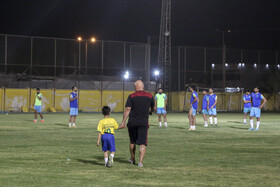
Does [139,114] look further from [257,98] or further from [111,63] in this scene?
[111,63]

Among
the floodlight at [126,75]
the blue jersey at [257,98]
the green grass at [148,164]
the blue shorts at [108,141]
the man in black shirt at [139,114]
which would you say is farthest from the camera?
the floodlight at [126,75]

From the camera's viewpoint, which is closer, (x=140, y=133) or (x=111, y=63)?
(x=140, y=133)

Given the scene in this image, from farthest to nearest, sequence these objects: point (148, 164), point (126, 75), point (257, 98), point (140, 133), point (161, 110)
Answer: point (126, 75) < point (161, 110) < point (257, 98) < point (148, 164) < point (140, 133)

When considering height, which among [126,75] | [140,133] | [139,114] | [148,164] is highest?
[126,75]

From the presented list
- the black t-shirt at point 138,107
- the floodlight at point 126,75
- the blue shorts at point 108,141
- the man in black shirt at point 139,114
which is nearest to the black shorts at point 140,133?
the man in black shirt at point 139,114

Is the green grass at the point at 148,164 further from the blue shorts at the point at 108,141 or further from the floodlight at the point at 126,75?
the floodlight at the point at 126,75

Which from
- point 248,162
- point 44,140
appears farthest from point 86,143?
Answer: point 248,162

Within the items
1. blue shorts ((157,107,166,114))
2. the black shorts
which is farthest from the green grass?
blue shorts ((157,107,166,114))

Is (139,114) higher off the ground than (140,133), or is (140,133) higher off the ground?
(139,114)

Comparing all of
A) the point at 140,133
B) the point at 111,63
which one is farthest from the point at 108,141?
the point at 111,63

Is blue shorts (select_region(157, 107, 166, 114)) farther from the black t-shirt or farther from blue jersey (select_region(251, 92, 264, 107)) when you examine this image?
the black t-shirt

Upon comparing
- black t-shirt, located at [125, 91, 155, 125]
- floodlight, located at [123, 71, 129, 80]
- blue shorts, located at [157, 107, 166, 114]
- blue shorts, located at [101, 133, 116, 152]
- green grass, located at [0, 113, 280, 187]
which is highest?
floodlight, located at [123, 71, 129, 80]

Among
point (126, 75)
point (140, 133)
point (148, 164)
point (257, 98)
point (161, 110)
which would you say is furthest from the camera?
point (126, 75)

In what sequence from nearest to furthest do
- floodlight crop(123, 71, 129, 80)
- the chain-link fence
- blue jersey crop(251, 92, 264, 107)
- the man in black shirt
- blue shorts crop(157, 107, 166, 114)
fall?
the man in black shirt < blue jersey crop(251, 92, 264, 107) < blue shorts crop(157, 107, 166, 114) < the chain-link fence < floodlight crop(123, 71, 129, 80)
